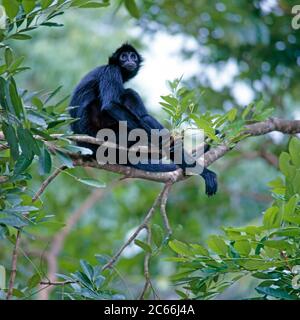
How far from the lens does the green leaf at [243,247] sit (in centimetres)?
245

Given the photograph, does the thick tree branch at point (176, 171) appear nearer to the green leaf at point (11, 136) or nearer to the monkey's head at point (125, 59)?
the green leaf at point (11, 136)

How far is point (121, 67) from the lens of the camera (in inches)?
187

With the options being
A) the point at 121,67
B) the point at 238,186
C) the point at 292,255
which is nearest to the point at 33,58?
the point at 238,186

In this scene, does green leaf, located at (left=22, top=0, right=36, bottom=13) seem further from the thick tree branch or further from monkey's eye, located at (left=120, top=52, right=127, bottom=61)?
monkey's eye, located at (left=120, top=52, right=127, bottom=61)

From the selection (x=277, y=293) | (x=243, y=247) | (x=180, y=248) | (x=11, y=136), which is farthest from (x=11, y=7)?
(x=277, y=293)

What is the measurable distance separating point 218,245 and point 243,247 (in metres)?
0.11

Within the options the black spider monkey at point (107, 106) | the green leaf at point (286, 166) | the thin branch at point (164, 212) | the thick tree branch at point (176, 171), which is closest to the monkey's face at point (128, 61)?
the black spider monkey at point (107, 106)

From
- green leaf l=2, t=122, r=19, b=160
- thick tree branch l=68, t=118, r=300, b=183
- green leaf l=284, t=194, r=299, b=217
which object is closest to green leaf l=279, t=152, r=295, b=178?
green leaf l=284, t=194, r=299, b=217

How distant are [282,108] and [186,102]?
4.01 metres

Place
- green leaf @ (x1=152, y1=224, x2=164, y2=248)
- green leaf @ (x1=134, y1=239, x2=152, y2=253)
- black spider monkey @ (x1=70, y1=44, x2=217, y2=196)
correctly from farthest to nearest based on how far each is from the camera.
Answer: black spider monkey @ (x1=70, y1=44, x2=217, y2=196) < green leaf @ (x1=152, y1=224, x2=164, y2=248) < green leaf @ (x1=134, y1=239, x2=152, y2=253)

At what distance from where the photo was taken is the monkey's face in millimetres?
4754

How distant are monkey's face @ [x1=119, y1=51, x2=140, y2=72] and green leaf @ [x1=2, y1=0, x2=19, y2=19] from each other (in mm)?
2486

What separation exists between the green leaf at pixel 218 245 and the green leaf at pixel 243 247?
55 mm

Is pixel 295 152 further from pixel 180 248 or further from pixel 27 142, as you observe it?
pixel 27 142
